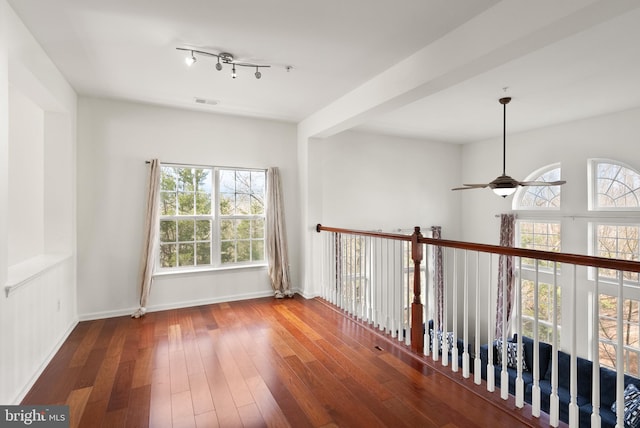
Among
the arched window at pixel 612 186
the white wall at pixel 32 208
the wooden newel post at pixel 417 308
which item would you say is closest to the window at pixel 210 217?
the white wall at pixel 32 208

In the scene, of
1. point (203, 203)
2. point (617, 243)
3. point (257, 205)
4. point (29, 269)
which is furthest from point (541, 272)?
point (29, 269)

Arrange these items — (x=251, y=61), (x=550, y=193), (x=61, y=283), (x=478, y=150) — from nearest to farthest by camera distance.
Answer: (x=251, y=61) → (x=61, y=283) → (x=550, y=193) → (x=478, y=150)

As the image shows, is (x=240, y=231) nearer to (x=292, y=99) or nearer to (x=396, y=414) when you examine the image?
(x=292, y=99)

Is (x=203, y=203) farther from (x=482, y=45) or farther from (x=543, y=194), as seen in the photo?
(x=543, y=194)

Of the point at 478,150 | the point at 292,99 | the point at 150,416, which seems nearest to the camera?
the point at 150,416

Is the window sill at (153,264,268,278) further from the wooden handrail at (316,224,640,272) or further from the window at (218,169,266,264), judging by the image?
the wooden handrail at (316,224,640,272)

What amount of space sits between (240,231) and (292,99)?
1.99m

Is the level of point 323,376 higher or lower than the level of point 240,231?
lower

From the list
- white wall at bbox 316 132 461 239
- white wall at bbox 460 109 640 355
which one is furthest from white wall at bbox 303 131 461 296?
white wall at bbox 460 109 640 355

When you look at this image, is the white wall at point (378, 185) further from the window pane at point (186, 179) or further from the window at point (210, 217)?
the window pane at point (186, 179)

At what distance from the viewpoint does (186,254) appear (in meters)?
4.33

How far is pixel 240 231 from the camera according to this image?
15.3ft

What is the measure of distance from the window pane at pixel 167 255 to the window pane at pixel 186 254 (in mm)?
73

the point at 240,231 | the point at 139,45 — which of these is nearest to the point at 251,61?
the point at 139,45
